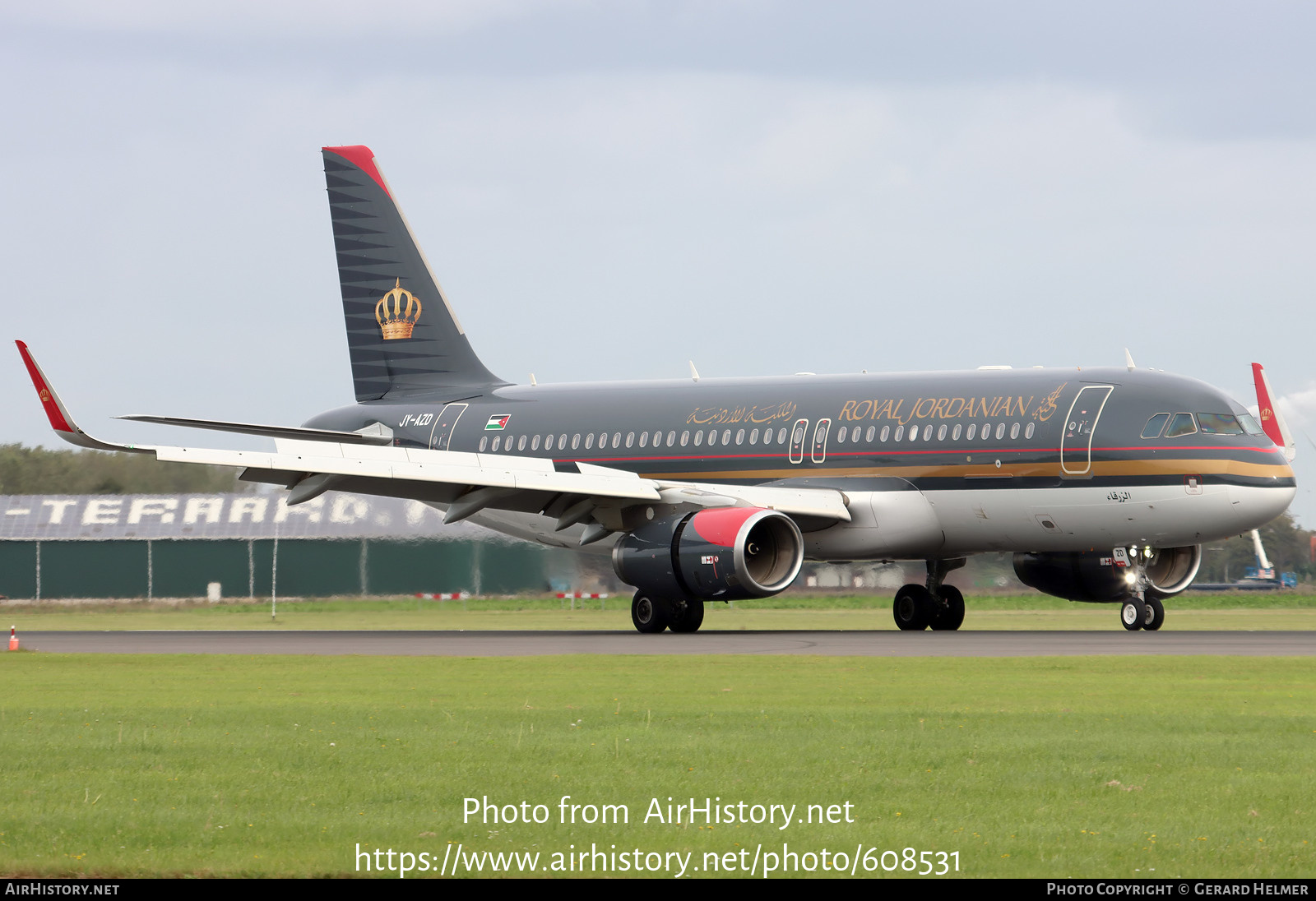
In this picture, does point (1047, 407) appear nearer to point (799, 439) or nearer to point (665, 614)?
point (799, 439)

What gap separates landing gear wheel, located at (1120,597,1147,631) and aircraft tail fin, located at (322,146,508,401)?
50.9 feet

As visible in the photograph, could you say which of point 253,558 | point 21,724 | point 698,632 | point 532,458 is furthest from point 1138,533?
point 253,558

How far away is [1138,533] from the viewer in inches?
1110

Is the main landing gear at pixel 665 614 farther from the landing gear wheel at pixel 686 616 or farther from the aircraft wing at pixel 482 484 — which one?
the aircraft wing at pixel 482 484

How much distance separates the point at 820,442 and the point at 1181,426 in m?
6.34

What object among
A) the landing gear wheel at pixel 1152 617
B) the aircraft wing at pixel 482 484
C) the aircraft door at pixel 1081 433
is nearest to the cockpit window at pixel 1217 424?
the aircraft door at pixel 1081 433

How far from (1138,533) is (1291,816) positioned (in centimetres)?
1914

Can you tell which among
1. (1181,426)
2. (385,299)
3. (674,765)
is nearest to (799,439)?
(1181,426)

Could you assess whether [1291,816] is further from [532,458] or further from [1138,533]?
[532,458]

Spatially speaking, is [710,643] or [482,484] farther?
[482,484]

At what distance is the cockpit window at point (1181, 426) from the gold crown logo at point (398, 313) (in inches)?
704

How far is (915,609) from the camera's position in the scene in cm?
3269

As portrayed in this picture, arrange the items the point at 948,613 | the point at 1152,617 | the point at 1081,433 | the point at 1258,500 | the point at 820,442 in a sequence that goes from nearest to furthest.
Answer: the point at 1258,500
the point at 1081,433
the point at 1152,617
the point at 820,442
the point at 948,613

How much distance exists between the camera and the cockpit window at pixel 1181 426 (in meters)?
27.7
